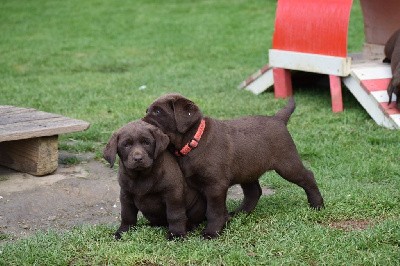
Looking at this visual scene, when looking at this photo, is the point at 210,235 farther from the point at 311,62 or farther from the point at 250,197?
the point at 311,62

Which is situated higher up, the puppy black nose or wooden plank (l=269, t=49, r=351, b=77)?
the puppy black nose

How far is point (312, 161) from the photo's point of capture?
8.52m

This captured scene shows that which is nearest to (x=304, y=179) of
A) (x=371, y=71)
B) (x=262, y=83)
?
(x=371, y=71)

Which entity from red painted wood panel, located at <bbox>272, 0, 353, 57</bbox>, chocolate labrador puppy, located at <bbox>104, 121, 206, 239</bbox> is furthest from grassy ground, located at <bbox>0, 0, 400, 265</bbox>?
red painted wood panel, located at <bbox>272, 0, 353, 57</bbox>

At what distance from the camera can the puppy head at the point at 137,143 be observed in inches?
219

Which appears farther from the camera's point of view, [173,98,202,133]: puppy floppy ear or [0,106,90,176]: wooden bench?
[0,106,90,176]: wooden bench

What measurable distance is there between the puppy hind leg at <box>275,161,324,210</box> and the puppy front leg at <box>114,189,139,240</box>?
1.22 m

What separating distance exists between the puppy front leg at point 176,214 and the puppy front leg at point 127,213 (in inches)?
12.5

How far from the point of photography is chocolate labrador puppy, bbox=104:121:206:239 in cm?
560

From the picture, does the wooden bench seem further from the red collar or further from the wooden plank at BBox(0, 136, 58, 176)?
the red collar

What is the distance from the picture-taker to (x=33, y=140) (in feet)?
25.8

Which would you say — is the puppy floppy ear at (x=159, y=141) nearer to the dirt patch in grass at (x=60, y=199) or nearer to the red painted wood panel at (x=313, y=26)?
the dirt patch in grass at (x=60, y=199)

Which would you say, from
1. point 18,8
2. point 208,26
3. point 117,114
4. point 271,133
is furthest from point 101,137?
point 18,8

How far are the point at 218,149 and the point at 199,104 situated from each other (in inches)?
214
